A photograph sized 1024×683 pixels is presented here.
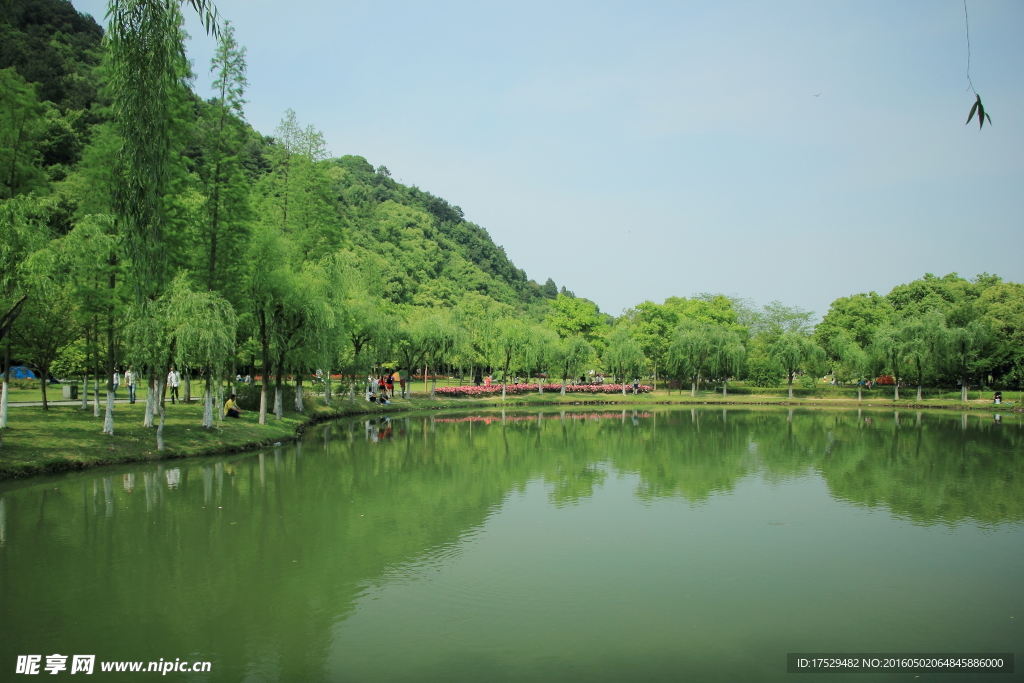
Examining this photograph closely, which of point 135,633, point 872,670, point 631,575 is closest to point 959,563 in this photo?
point 872,670

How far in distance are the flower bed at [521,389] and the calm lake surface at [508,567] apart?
2587 cm

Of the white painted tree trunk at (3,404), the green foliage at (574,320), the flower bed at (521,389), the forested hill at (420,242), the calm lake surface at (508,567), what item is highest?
the forested hill at (420,242)

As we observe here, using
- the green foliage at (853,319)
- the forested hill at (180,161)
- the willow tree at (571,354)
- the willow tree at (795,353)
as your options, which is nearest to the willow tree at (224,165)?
the forested hill at (180,161)

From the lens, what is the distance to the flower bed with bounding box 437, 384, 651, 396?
42125 mm

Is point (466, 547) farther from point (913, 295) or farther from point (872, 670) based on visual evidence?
point (913, 295)

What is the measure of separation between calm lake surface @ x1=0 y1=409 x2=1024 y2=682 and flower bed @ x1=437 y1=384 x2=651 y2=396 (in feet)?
84.9

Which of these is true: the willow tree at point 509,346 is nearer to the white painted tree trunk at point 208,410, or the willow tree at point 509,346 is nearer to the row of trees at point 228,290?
the row of trees at point 228,290

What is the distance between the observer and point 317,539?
9055 mm

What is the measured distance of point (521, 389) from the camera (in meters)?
46.3

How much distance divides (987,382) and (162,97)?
55790 mm

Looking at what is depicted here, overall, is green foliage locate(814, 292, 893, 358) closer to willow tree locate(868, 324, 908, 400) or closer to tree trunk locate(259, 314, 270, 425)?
willow tree locate(868, 324, 908, 400)

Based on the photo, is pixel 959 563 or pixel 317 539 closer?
pixel 959 563

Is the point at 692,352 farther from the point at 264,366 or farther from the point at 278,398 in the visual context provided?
the point at 264,366

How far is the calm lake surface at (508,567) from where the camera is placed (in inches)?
225
